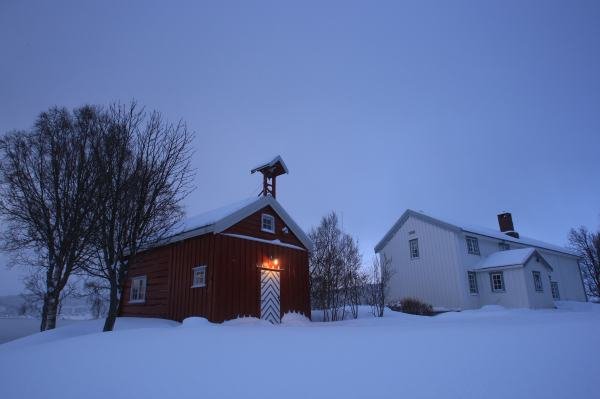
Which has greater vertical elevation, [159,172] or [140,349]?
[159,172]

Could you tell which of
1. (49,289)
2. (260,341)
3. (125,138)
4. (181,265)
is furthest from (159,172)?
(49,289)

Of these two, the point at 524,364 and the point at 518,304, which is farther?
the point at 518,304

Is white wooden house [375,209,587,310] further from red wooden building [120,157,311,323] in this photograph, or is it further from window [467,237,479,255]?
red wooden building [120,157,311,323]

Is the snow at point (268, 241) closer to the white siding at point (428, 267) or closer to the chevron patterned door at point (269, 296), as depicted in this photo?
the chevron patterned door at point (269, 296)

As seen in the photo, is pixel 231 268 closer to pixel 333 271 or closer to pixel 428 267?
pixel 333 271

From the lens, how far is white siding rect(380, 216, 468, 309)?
75.4 feet

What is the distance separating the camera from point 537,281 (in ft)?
76.9

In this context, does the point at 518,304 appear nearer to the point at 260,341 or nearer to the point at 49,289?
the point at 260,341

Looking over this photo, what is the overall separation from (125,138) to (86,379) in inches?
301

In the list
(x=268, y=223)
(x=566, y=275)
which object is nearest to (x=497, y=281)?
(x=566, y=275)

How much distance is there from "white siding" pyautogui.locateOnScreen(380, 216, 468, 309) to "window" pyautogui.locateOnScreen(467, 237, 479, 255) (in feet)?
6.55

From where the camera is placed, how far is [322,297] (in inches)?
828

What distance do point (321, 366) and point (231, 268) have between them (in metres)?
9.76

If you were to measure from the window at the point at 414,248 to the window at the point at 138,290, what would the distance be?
1837 cm
